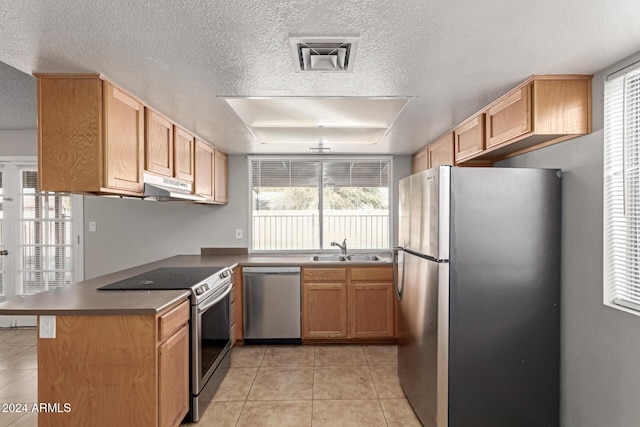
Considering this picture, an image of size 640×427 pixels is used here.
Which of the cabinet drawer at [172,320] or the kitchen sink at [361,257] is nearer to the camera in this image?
the cabinet drawer at [172,320]

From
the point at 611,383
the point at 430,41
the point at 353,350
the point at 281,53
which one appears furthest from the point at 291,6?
the point at 353,350

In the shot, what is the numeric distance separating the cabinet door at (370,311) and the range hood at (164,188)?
6.26 feet

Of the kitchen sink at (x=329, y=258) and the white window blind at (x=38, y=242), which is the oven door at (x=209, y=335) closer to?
the kitchen sink at (x=329, y=258)

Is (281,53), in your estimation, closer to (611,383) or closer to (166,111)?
(166,111)

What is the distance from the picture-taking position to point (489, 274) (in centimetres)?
201

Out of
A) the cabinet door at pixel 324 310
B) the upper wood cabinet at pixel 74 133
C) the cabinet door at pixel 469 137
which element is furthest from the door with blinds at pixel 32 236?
the cabinet door at pixel 469 137

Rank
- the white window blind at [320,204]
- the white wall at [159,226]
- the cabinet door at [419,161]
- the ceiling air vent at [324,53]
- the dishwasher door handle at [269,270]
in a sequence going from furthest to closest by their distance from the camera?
1. the white window blind at [320,204]
2. the white wall at [159,226]
3. the cabinet door at [419,161]
4. the dishwasher door handle at [269,270]
5. the ceiling air vent at [324,53]

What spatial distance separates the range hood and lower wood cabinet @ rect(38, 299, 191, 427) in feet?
2.84

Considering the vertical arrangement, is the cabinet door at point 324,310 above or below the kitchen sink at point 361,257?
below

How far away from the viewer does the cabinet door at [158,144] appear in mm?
A: 2387

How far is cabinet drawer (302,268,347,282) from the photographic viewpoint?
3652mm

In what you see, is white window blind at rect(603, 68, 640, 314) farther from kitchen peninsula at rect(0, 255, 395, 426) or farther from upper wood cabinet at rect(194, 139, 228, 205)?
upper wood cabinet at rect(194, 139, 228, 205)

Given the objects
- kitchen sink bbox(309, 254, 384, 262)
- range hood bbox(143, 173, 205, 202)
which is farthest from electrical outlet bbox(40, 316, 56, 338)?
kitchen sink bbox(309, 254, 384, 262)

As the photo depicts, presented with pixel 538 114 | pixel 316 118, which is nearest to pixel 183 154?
pixel 316 118
